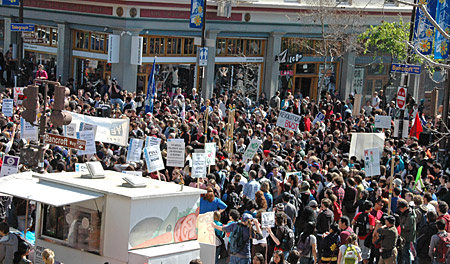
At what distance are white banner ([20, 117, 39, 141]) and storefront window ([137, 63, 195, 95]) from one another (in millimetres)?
15415

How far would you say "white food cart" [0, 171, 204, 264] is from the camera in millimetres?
9953

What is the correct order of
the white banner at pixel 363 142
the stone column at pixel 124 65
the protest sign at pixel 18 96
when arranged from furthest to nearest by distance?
the stone column at pixel 124 65 < the protest sign at pixel 18 96 < the white banner at pixel 363 142

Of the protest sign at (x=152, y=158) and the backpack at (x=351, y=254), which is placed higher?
the protest sign at (x=152, y=158)

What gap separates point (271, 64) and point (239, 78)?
1795 millimetres

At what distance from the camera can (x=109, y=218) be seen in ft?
32.9

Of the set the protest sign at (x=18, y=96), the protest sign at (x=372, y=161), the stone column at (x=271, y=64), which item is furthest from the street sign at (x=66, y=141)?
the stone column at (x=271, y=64)

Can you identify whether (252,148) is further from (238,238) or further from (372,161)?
(238,238)

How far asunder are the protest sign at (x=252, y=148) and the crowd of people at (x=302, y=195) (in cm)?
38

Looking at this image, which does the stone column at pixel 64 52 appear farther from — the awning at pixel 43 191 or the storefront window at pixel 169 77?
the awning at pixel 43 191

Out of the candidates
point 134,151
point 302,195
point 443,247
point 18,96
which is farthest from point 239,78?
point 443,247

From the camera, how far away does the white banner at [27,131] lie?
1705 cm

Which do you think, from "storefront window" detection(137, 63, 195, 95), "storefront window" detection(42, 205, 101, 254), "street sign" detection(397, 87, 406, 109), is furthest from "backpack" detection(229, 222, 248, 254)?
"storefront window" detection(137, 63, 195, 95)

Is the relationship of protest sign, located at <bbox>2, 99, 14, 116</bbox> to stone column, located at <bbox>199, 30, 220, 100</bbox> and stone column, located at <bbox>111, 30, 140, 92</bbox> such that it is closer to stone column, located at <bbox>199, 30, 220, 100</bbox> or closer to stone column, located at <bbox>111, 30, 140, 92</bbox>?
stone column, located at <bbox>111, 30, 140, 92</bbox>

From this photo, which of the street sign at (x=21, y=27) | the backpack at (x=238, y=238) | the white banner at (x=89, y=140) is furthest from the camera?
the street sign at (x=21, y=27)
